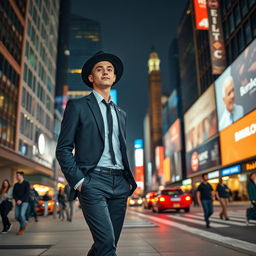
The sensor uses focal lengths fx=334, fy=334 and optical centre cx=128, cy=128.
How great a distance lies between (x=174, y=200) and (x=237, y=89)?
1477cm

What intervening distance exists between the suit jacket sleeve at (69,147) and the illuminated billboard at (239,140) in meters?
27.5

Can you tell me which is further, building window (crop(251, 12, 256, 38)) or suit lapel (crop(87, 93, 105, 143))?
building window (crop(251, 12, 256, 38))

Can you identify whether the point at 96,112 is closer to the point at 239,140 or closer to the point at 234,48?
the point at 239,140

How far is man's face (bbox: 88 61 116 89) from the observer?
3111 mm

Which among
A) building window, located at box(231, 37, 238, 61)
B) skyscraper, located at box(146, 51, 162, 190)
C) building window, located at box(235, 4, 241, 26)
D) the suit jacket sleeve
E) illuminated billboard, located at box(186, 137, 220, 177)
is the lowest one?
the suit jacket sleeve

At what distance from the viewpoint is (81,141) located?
2.79 meters

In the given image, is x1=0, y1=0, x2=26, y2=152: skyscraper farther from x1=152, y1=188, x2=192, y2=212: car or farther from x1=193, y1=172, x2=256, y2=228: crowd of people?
x1=193, y1=172, x2=256, y2=228: crowd of people

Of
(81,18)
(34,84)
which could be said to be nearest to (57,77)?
(34,84)

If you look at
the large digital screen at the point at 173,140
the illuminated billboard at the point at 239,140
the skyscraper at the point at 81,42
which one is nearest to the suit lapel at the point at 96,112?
the illuminated billboard at the point at 239,140

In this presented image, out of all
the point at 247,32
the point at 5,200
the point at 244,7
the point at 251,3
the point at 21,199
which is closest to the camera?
the point at 21,199

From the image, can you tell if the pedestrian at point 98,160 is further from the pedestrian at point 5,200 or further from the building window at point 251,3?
the building window at point 251,3

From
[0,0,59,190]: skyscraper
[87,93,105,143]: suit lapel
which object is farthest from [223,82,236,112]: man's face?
[87,93,105,143]: suit lapel

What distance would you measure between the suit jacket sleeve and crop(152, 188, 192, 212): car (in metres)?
19.0

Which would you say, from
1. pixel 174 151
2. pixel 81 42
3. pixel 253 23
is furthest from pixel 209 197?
pixel 81 42
